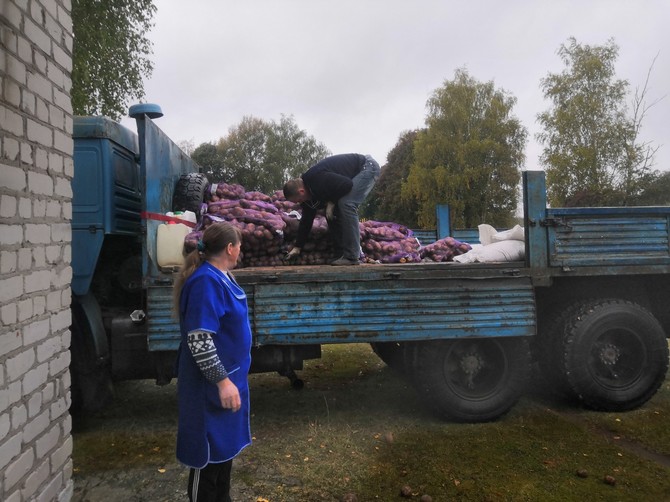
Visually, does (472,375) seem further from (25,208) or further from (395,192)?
(395,192)

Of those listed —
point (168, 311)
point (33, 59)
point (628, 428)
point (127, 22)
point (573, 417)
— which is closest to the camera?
point (33, 59)

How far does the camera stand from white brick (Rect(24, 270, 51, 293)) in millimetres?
2400

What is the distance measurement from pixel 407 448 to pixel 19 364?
279cm

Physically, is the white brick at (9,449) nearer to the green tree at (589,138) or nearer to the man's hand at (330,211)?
the man's hand at (330,211)

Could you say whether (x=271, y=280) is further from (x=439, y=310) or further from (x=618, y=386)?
(x=618, y=386)

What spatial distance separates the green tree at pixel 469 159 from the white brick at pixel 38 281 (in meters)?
30.0

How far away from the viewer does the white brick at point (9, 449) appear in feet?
6.98

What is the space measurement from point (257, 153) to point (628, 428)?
4024cm

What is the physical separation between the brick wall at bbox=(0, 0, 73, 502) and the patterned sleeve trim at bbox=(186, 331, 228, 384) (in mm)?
854

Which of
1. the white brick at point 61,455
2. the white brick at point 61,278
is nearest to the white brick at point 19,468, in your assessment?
the white brick at point 61,455

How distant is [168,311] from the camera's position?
150 inches

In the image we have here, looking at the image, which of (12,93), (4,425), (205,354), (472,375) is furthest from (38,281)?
(472,375)

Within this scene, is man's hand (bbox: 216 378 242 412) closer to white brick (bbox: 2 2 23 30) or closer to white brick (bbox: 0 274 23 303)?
white brick (bbox: 0 274 23 303)

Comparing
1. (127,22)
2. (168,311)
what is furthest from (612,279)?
(127,22)
